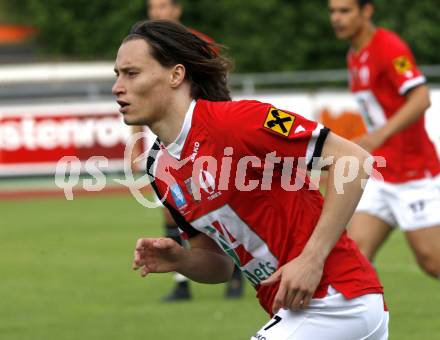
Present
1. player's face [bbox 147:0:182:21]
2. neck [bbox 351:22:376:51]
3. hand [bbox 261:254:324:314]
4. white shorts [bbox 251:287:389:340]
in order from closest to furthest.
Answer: hand [bbox 261:254:324:314], white shorts [bbox 251:287:389:340], neck [bbox 351:22:376:51], player's face [bbox 147:0:182:21]

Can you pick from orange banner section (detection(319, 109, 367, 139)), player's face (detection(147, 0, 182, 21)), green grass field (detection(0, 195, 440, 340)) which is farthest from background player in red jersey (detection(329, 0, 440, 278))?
orange banner section (detection(319, 109, 367, 139))

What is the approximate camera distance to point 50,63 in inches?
1446

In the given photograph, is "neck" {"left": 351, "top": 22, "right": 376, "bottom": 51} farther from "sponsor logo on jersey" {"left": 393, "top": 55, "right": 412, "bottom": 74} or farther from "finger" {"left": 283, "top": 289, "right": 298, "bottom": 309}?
"finger" {"left": 283, "top": 289, "right": 298, "bottom": 309}

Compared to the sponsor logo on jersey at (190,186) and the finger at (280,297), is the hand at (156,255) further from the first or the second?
the finger at (280,297)

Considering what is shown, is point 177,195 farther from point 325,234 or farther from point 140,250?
point 325,234

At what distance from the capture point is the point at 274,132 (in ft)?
13.1

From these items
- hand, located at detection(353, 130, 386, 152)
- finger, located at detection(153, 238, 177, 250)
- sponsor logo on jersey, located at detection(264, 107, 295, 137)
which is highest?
sponsor logo on jersey, located at detection(264, 107, 295, 137)

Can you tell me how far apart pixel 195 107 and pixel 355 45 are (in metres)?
4.05

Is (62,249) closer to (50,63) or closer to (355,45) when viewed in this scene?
(355,45)

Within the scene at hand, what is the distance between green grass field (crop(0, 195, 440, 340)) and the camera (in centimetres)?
805

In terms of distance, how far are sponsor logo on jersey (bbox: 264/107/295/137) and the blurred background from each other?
3977mm

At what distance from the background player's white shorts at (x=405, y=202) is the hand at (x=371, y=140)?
1.66ft

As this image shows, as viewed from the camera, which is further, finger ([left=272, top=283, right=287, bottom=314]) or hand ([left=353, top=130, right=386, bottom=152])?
hand ([left=353, top=130, right=386, bottom=152])

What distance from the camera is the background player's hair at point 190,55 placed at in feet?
14.0
